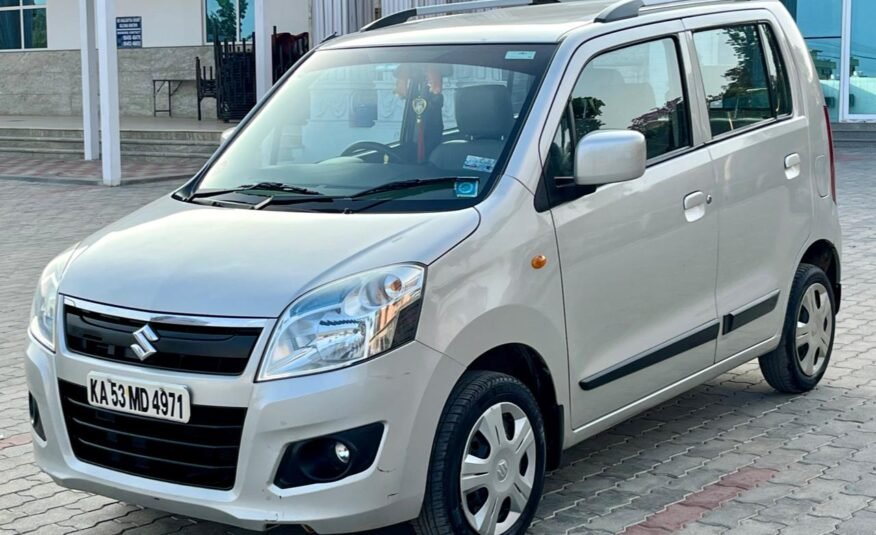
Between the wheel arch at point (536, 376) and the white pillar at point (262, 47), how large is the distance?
14388mm

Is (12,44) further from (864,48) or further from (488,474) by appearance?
(488,474)

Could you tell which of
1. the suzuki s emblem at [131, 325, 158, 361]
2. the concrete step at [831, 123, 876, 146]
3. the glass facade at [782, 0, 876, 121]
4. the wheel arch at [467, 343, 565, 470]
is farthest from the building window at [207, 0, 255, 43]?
the suzuki s emblem at [131, 325, 158, 361]

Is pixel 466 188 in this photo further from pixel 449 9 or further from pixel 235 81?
pixel 235 81

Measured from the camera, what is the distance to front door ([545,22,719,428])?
444 cm

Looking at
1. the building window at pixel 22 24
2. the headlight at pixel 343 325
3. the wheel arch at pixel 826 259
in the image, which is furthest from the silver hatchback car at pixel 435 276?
the building window at pixel 22 24

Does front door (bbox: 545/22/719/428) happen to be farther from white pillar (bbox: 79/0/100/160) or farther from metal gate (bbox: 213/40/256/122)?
metal gate (bbox: 213/40/256/122)

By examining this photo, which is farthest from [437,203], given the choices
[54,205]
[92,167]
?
[92,167]

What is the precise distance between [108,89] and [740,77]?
39.2ft

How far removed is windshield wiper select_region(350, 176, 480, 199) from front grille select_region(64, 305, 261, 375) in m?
0.89

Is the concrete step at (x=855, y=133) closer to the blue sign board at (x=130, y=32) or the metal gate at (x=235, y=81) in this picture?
the metal gate at (x=235, y=81)

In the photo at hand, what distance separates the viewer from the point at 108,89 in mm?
16109

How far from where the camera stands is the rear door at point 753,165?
5.29 meters

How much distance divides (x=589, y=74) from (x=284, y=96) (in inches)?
51.2

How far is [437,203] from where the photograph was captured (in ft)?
13.8
